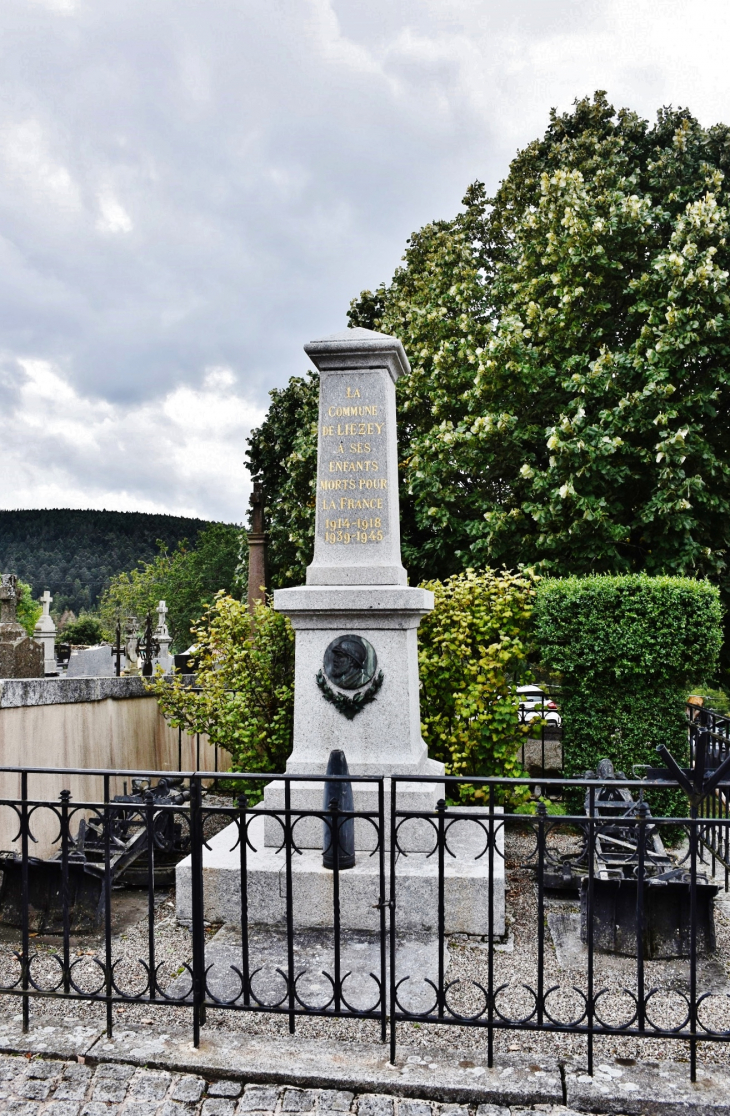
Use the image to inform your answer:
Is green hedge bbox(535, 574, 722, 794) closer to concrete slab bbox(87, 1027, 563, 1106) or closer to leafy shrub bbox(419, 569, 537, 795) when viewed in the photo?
leafy shrub bbox(419, 569, 537, 795)

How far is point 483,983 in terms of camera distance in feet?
13.7

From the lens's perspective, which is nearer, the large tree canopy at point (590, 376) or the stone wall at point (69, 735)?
the stone wall at point (69, 735)

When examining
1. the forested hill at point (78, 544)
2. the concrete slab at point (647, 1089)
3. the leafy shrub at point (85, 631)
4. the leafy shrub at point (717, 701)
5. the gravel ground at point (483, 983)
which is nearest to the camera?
the concrete slab at point (647, 1089)

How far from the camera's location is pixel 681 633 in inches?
281

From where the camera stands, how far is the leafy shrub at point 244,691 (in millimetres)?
7355

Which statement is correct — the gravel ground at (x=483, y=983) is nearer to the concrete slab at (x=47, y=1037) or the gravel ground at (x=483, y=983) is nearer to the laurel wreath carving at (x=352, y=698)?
the concrete slab at (x=47, y=1037)

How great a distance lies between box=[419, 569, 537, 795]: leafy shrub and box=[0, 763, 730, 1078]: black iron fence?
1.37 m

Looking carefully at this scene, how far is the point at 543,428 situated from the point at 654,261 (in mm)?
2837

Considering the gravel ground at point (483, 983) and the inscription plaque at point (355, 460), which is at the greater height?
the inscription plaque at point (355, 460)

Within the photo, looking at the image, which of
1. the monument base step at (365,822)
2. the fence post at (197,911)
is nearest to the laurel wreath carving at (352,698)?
the monument base step at (365,822)


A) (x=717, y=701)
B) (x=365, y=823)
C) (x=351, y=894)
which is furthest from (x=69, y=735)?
(x=717, y=701)

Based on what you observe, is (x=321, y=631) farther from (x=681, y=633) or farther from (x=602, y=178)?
(x=602, y=178)

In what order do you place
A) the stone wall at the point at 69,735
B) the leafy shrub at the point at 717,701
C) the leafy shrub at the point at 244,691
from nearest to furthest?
the stone wall at the point at 69,735
the leafy shrub at the point at 244,691
the leafy shrub at the point at 717,701

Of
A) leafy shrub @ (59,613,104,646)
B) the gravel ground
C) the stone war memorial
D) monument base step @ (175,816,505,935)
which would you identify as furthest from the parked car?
leafy shrub @ (59,613,104,646)
